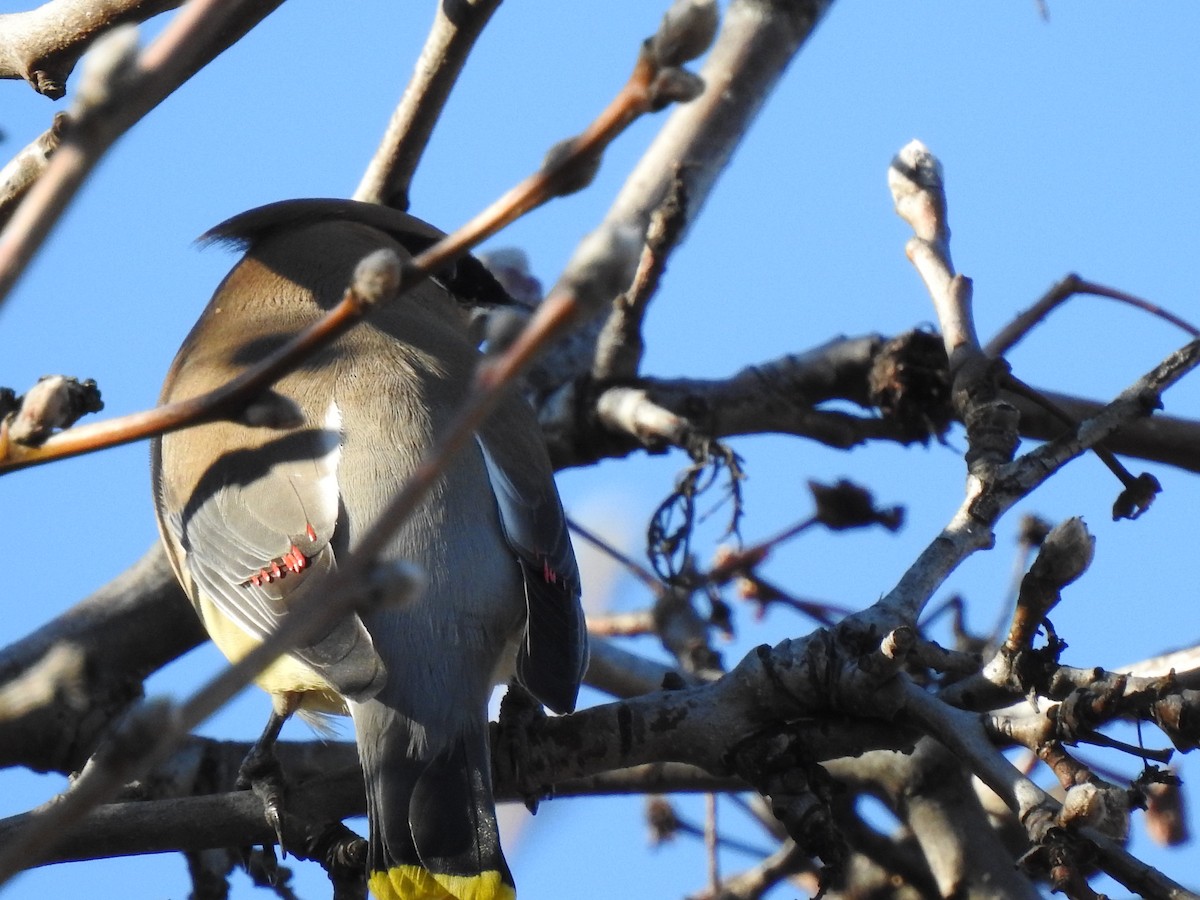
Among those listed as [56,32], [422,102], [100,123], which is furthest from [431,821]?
[422,102]

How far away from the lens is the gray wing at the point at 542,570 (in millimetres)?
2887

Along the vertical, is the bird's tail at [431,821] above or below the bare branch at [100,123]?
above

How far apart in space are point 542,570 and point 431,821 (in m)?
0.60

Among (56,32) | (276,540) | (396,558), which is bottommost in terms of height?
(396,558)

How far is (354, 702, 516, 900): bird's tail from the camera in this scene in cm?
265

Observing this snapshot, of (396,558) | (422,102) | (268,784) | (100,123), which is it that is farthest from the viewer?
(422,102)

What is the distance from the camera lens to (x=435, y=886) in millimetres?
2652

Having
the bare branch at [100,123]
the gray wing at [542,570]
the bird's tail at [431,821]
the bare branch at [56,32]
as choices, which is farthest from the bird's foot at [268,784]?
the bare branch at [100,123]

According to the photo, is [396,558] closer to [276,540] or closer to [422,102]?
[276,540]

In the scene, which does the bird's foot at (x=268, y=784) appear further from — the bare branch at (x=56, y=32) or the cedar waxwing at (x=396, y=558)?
the bare branch at (x=56, y=32)

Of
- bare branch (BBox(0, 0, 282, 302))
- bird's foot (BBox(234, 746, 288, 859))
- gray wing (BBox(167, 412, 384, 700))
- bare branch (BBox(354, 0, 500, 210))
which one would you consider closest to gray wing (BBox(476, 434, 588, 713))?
gray wing (BBox(167, 412, 384, 700))

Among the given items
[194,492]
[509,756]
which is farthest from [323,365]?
[509,756]

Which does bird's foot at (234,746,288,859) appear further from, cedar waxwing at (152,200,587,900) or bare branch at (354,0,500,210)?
bare branch at (354,0,500,210)

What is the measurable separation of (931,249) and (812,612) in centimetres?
103
